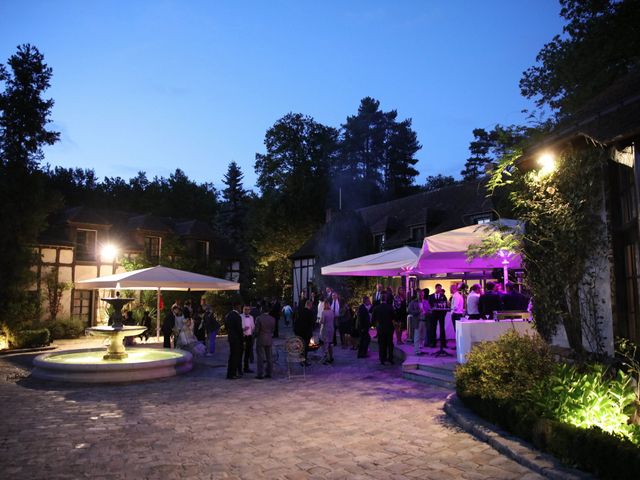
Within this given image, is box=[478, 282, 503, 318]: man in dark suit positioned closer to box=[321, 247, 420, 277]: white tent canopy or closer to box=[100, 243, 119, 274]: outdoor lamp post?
box=[321, 247, 420, 277]: white tent canopy

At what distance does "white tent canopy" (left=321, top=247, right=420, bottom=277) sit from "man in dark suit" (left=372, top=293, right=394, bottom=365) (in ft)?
3.15

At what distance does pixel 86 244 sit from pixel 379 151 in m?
36.3

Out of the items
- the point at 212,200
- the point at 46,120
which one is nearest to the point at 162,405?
the point at 46,120

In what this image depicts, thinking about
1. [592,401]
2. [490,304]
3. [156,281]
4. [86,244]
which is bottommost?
[592,401]

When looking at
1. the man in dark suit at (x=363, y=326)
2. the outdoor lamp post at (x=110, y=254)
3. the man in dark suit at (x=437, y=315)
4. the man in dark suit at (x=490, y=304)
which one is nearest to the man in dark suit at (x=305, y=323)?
the man in dark suit at (x=363, y=326)

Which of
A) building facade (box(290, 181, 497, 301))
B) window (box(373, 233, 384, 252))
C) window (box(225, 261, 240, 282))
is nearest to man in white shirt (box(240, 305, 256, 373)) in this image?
building facade (box(290, 181, 497, 301))

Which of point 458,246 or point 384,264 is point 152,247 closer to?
point 384,264

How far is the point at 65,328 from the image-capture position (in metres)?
20.1

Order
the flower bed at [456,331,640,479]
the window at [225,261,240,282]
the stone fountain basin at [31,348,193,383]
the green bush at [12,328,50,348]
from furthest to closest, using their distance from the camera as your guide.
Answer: the window at [225,261,240,282]
the green bush at [12,328,50,348]
the stone fountain basin at [31,348,193,383]
the flower bed at [456,331,640,479]

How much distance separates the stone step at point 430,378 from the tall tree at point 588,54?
1021 centimetres

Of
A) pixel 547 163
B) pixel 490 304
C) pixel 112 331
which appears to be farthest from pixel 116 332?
pixel 547 163

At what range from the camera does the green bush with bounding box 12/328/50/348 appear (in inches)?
624

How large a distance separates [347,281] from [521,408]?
19927mm

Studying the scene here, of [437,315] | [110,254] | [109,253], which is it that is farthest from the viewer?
[110,254]
